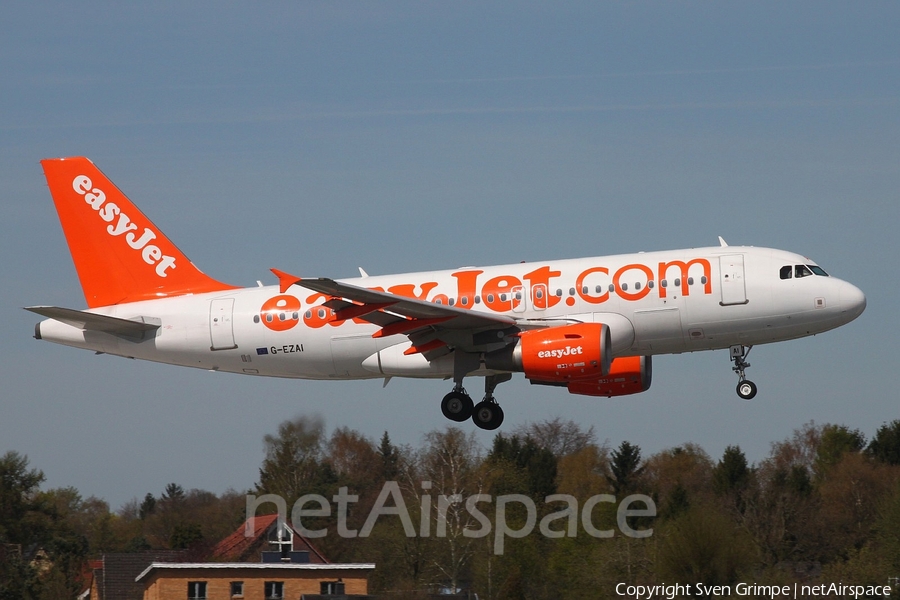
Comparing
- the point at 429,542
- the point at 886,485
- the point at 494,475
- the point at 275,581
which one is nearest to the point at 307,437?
the point at 275,581

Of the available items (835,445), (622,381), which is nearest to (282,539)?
(622,381)

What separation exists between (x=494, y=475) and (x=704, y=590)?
529 inches

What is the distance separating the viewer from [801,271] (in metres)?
36.8

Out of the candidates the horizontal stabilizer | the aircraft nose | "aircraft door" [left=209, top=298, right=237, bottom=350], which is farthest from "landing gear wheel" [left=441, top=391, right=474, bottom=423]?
the aircraft nose

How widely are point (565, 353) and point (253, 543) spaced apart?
29.7 m

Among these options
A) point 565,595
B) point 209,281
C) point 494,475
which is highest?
point 209,281

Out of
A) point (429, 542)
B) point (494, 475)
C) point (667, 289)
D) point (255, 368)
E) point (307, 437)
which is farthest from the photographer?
point (494, 475)

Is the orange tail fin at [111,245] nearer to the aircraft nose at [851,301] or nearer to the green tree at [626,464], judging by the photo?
the aircraft nose at [851,301]

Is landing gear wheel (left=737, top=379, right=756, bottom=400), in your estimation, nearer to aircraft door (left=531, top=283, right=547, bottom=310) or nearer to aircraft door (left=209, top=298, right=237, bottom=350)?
aircraft door (left=531, top=283, right=547, bottom=310)

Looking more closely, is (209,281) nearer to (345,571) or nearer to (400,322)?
(400,322)

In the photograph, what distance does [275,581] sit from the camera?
181ft

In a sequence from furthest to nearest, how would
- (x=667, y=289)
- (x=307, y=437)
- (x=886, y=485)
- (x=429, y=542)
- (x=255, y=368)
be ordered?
(x=886, y=485) < (x=429, y=542) < (x=307, y=437) < (x=255, y=368) < (x=667, y=289)

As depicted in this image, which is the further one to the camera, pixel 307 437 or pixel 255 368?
pixel 307 437
